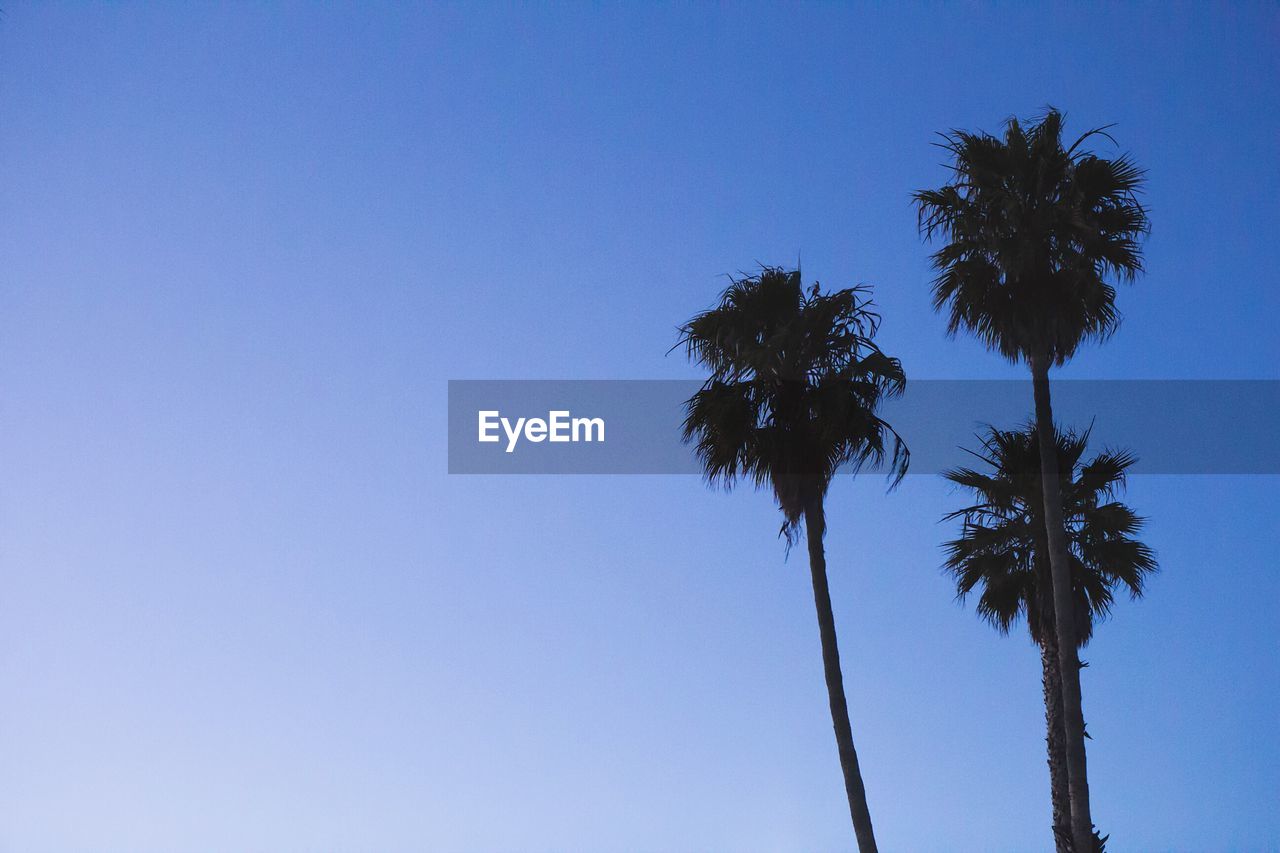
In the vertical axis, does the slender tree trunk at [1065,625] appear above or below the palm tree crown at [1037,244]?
below

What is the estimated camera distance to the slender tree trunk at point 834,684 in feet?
81.9

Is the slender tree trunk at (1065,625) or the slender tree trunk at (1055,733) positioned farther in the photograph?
the slender tree trunk at (1055,733)

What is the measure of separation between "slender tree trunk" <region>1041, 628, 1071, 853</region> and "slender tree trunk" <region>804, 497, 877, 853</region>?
7347mm

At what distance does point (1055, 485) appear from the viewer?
28.1m

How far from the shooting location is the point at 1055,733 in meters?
31.5

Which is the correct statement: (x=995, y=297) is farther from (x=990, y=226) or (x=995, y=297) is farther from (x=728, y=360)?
(x=728, y=360)

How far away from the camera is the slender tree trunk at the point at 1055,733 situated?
31.0 metres

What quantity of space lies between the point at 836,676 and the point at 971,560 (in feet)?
26.1

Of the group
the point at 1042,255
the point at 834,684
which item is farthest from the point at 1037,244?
the point at 834,684

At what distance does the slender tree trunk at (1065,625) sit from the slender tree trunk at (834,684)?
454cm

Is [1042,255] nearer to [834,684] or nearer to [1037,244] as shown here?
[1037,244]

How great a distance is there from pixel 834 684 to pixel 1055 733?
28.3 ft

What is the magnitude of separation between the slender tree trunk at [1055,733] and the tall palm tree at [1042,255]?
3.91m

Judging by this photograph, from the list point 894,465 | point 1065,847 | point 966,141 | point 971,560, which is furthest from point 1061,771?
point 966,141
